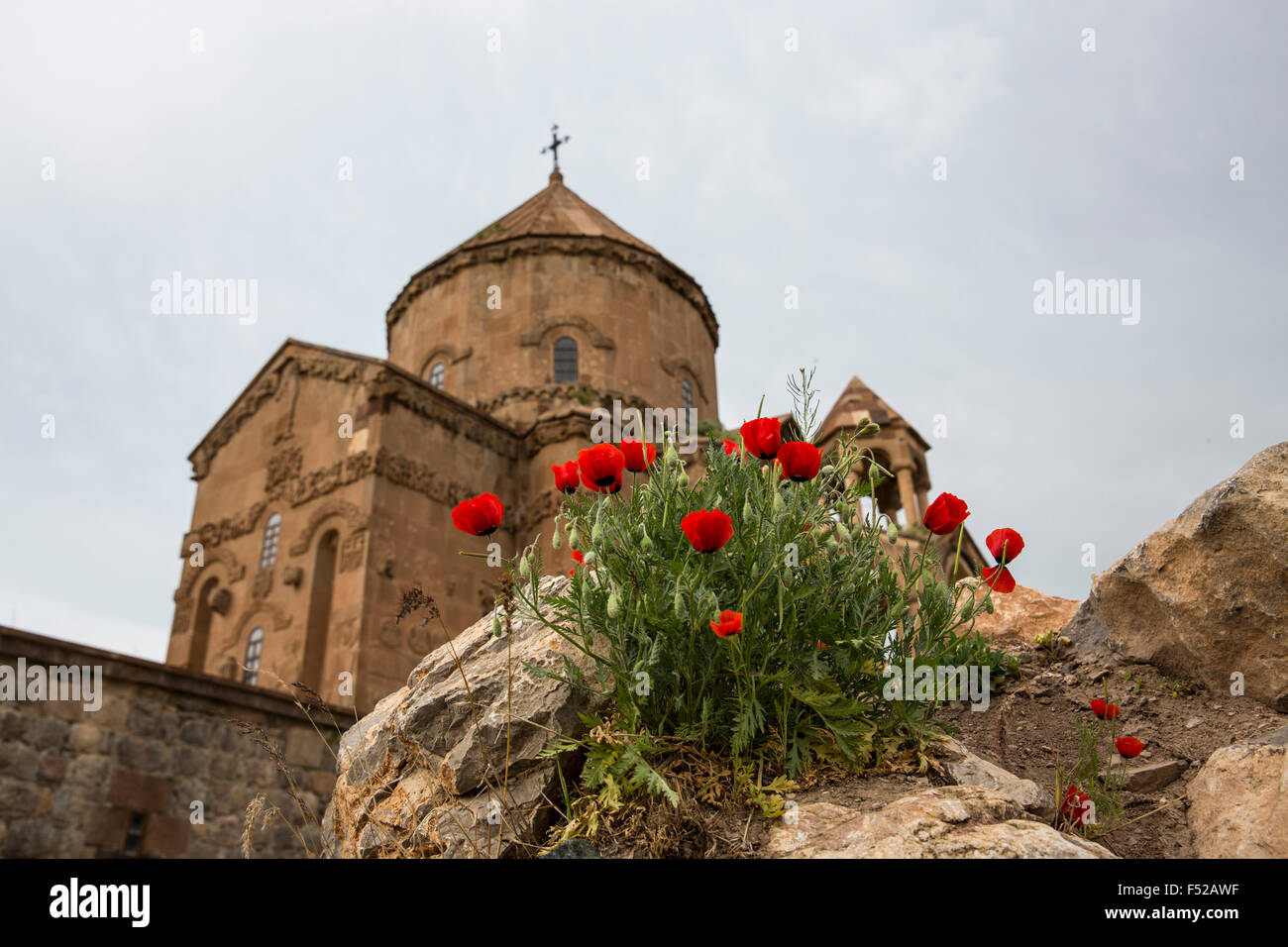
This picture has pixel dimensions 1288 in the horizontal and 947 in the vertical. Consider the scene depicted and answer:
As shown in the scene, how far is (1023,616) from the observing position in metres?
5.39

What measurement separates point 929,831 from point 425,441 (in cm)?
1652

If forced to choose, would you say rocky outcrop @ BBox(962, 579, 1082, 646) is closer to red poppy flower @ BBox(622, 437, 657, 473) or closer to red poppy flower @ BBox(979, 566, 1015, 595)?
red poppy flower @ BBox(979, 566, 1015, 595)

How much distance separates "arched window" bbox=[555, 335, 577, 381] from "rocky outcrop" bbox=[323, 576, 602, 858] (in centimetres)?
1891

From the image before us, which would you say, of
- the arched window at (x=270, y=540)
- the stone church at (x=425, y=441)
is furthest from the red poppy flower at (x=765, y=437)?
the arched window at (x=270, y=540)

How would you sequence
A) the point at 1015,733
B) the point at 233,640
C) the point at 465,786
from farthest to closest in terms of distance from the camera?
the point at 233,640, the point at 1015,733, the point at 465,786

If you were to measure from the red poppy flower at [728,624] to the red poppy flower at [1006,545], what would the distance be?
1259mm

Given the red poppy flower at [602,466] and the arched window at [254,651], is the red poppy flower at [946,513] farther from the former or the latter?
the arched window at [254,651]

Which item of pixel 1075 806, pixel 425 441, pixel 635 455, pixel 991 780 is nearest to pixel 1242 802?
pixel 1075 806

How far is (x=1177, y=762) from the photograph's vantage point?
3.70m

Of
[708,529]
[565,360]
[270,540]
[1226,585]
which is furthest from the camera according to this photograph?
[565,360]

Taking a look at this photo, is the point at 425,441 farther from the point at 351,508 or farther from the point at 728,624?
the point at 728,624
